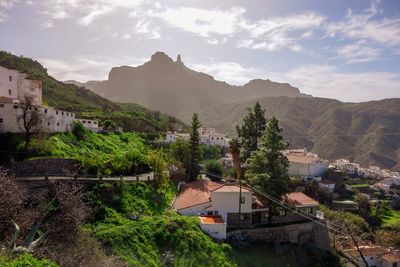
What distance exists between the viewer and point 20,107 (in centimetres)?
2998

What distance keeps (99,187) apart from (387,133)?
165 meters

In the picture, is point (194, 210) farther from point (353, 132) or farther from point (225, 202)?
point (353, 132)

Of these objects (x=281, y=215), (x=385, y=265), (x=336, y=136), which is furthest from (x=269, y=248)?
(x=336, y=136)

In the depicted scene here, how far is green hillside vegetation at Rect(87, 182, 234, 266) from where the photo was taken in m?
21.5

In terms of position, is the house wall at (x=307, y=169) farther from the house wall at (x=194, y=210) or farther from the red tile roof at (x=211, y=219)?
the red tile roof at (x=211, y=219)

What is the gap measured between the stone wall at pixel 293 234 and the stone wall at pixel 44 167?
14.8 m

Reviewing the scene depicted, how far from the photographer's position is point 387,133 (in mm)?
159875

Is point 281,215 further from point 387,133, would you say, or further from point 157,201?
point 387,133

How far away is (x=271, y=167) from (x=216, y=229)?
28.7 feet

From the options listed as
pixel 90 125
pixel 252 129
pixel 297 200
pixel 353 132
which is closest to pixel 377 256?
pixel 297 200

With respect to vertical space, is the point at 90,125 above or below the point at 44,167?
above

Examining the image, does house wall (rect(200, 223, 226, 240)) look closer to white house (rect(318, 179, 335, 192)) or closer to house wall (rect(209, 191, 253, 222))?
house wall (rect(209, 191, 253, 222))

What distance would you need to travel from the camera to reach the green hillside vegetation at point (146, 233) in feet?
70.5

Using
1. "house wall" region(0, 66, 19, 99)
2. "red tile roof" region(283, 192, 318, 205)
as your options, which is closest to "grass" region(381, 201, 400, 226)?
"red tile roof" region(283, 192, 318, 205)
